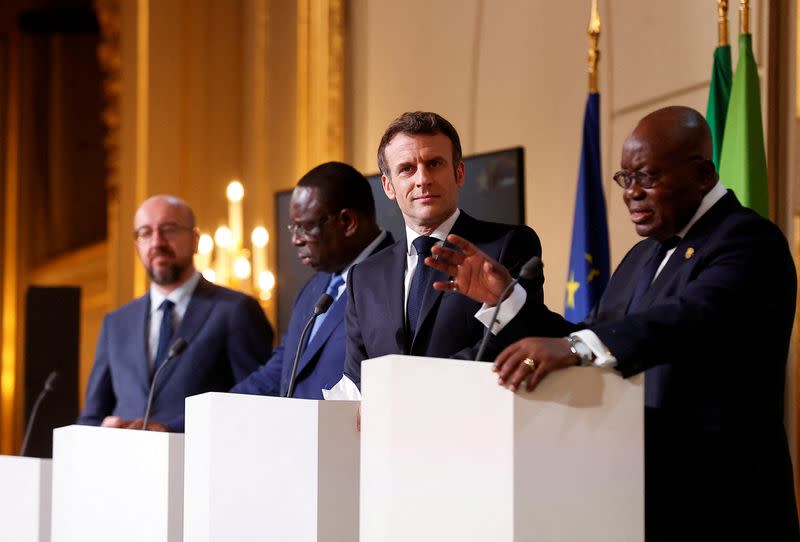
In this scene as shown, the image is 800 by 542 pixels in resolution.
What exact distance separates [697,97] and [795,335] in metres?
1.13

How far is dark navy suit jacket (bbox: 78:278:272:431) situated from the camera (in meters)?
Result: 4.39

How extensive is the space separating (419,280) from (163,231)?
2.06 m

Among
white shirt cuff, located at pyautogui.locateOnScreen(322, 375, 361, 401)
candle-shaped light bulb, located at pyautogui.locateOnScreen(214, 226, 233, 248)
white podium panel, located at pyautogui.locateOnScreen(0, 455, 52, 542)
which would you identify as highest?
candle-shaped light bulb, located at pyautogui.locateOnScreen(214, 226, 233, 248)

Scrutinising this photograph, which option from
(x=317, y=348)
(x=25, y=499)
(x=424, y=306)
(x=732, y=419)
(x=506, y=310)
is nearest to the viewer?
(x=506, y=310)

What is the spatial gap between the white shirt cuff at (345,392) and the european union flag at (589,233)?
1.91 m

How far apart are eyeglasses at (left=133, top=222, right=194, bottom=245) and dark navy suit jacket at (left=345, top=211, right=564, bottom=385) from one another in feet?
6.01

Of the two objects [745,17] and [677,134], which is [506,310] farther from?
[745,17]

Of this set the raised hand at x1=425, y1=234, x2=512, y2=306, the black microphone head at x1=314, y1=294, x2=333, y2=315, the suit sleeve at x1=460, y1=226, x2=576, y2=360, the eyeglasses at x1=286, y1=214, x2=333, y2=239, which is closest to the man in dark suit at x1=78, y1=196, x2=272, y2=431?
the eyeglasses at x1=286, y1=214, x2=333, y2=239

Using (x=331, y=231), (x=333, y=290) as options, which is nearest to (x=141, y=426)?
(x=333, y=290)

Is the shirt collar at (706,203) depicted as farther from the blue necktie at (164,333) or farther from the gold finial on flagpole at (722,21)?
the blue necktie at (164,333)

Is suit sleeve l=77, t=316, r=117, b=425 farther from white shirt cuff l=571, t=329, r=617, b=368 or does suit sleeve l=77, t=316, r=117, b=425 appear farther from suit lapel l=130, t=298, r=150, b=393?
white shirt cuff l=571, t=329, r=617, b=368

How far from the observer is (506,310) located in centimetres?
248

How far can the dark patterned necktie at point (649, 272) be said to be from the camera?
9.47ft

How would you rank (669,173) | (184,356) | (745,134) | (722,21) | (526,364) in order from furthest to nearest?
(184,356)
(722,21)
(745,134)
(669,173)
(526,364)
